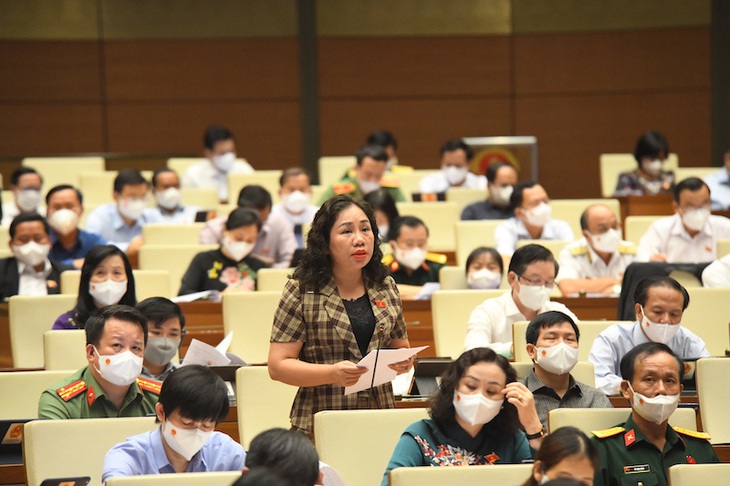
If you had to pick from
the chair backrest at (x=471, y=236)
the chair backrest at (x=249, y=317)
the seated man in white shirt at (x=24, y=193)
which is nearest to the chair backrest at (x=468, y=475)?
the chair backrest at (x=249, y=317)

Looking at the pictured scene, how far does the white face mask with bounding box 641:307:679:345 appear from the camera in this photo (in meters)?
4.53

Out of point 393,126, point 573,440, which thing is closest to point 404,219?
point 573,440

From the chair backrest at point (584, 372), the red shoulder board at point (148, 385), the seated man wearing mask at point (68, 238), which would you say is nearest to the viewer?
the red shoulder board at point (148, 385)

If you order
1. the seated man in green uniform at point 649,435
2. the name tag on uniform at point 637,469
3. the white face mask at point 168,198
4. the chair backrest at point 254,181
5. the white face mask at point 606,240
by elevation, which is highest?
the chair backrest at point 254,181

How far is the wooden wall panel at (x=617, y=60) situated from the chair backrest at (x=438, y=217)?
3.59 m

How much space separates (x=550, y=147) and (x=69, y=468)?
8.29m

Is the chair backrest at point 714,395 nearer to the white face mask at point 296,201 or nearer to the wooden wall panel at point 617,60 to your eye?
the white face mask at point 296,201

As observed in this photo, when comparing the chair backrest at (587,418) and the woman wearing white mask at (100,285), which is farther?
the woman wearing white mask at (100,285)

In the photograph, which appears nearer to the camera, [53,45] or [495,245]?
[495,245]

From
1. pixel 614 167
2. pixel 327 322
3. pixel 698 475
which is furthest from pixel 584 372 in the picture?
pixel 614 167

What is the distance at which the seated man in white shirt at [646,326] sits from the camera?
4.52 meters

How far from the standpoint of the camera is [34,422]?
10.9 ft

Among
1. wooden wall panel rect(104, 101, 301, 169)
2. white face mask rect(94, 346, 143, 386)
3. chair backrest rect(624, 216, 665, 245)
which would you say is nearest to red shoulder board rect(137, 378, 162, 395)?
white face mask rect(94, 346, 143, 386)

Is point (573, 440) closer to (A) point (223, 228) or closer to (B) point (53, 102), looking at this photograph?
(A) point (223, 228)
